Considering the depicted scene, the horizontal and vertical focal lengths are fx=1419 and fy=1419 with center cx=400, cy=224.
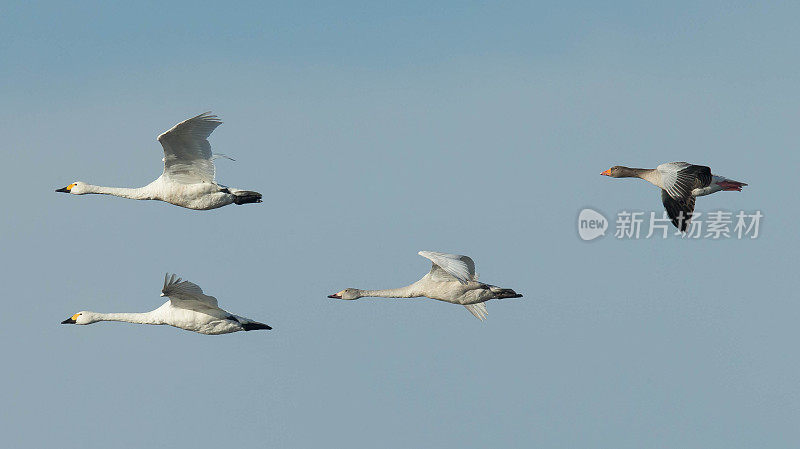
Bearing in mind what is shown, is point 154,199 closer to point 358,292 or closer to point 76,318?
point 76,318

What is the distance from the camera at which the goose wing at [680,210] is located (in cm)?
4406

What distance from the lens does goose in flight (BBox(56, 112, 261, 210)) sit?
130 ft

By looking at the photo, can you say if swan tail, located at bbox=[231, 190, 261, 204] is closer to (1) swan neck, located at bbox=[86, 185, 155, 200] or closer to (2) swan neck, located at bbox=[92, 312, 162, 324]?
(1) swan neck, located at bbox=[86, 185, 155, 200]

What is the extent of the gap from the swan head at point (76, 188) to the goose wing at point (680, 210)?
60.2 ft

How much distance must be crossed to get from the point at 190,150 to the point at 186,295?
4.50 m

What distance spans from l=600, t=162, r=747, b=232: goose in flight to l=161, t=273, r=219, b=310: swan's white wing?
14.7 m

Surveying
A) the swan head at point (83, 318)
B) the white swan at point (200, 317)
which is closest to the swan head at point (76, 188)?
the swan head at point (83, 318)

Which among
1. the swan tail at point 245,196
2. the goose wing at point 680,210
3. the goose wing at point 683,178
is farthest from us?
the goose wing at point 680,210

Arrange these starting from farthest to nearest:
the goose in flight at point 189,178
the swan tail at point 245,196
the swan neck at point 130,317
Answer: the swan tail at point 245,196
the swan neck at point 130,317
the goose in flight at point 189,178

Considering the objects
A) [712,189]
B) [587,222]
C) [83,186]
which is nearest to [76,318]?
[83,186]

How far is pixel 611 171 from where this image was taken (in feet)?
156

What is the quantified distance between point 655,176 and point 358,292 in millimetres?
10109

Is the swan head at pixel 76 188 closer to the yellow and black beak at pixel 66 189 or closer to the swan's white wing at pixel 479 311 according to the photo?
the yellow and black beak at pixel 66 189

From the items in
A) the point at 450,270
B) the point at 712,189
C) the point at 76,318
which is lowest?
the point at 76,318
